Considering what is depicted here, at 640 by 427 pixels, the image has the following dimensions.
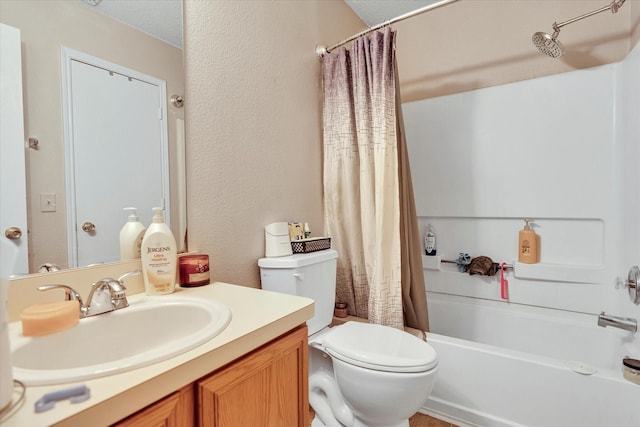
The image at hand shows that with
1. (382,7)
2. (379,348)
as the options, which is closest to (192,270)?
(379,348)

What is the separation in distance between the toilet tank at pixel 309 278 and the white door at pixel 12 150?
0.79 m

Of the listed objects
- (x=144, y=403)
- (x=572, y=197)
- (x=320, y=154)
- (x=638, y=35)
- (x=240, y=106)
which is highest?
(x=638, y=35)

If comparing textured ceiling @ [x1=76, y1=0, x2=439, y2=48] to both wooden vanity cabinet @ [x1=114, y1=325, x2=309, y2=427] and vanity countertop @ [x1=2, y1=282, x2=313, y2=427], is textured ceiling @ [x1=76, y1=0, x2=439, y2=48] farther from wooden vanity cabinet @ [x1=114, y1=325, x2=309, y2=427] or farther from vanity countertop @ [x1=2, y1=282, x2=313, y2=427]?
wooden vanity cabinet @ [x1=114, y1=325, x2=309, y2=427]

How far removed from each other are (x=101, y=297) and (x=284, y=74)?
4.15 ft

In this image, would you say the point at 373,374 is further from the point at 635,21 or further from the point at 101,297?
the point at 635,21

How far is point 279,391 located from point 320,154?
134 centimetres

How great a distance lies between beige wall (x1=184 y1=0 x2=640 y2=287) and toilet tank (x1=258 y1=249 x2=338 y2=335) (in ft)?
0.31

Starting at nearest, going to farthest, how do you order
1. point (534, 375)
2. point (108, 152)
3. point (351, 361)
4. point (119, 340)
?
point (119, 340)
point (108, 152)
point (351, 361)
point (534, 375)

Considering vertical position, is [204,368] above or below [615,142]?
below

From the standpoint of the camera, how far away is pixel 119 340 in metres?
0.77

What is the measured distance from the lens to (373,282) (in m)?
1.65

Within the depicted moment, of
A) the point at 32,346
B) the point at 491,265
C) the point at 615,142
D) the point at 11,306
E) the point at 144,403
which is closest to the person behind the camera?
the point at 144,403

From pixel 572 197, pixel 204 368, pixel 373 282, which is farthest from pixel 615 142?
pixel 204 368

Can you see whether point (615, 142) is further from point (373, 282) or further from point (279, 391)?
point (279, 391)
